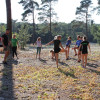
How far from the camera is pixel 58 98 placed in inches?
167

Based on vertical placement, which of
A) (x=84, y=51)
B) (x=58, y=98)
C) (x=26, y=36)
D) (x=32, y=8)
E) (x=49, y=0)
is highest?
(x=49, y=0)

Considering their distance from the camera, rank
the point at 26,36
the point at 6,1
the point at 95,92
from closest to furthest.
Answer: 1. the point at 95,92
2. the point at 6,1
3. the point at 26,36

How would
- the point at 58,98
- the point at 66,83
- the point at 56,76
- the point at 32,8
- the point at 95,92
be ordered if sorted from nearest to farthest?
the point at 58,98
the point at 95,92
the point at 66,83
the point at 56,76
the point at 32,8

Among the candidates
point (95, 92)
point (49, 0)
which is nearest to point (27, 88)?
point (95, 92)

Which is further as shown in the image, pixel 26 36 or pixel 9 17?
pixel 26 36

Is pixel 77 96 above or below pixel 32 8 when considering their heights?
below

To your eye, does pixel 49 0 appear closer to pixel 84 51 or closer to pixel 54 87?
pixel 84 51

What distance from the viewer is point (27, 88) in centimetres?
495

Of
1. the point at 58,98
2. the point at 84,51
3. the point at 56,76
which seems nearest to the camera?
the point at 58,98

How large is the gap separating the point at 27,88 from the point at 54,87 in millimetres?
923

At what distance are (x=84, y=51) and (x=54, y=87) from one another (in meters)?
3.85

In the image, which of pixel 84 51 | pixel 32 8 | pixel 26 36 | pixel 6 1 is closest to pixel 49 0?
pixel 32 8

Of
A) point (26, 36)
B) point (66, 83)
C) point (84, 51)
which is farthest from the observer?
point (26, 36)

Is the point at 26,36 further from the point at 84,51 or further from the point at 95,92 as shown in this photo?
the point at 95,92
